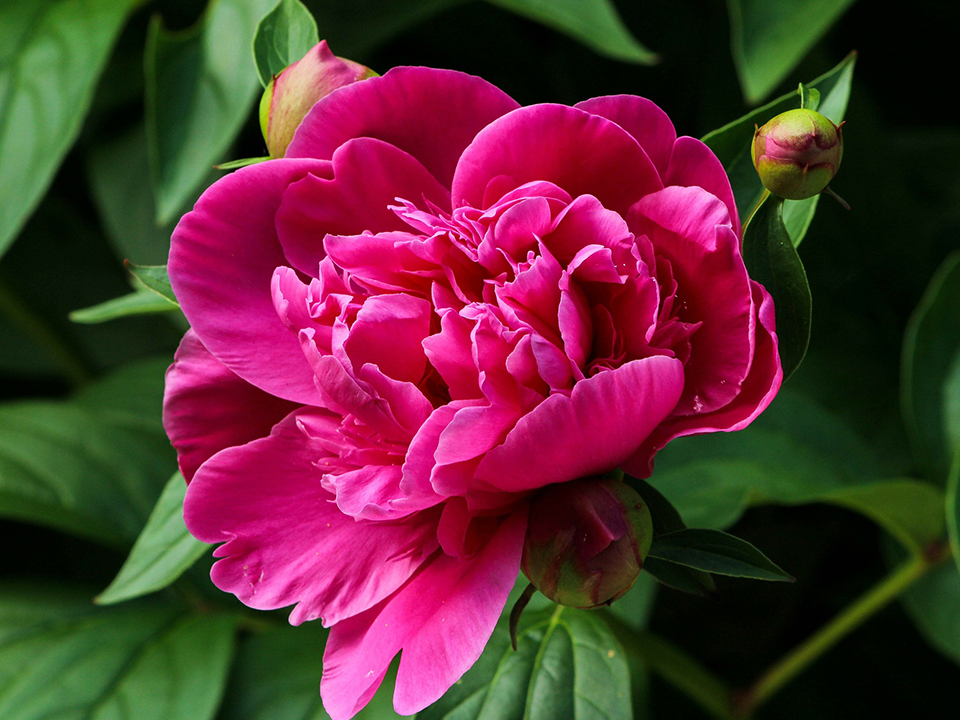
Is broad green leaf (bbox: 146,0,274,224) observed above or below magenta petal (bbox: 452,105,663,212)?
below

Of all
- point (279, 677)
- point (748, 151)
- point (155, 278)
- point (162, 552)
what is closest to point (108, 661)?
point (279, 677)

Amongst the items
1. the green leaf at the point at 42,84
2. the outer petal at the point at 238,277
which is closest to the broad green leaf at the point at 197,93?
the green leaf at the point at 42,84

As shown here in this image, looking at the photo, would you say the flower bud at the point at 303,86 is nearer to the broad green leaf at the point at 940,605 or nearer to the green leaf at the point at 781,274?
the green leaf at the point at 781,274

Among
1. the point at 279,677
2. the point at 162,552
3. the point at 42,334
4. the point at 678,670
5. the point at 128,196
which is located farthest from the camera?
the point at 42,334

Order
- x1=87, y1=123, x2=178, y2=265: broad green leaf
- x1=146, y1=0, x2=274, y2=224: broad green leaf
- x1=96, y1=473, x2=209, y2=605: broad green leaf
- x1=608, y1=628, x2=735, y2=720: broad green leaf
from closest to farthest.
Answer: x1=96, y1=473, x2=209, y2=605: broad green leaf
x1=608, y1=628, x2=735, y2=720: broad green leaf
x1=146, y1=0, x2=274, y2=224: broad green leaf
x1=87, y1=123, x2=178, y2=265: broad green leaf

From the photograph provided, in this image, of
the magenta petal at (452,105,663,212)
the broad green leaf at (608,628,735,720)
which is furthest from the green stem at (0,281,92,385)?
the magenta petal at (452,105,663,212)

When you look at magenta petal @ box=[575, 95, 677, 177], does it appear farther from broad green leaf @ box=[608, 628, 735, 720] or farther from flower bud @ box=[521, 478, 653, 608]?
broad green leaf @ box=[608, 628, 735, 720]

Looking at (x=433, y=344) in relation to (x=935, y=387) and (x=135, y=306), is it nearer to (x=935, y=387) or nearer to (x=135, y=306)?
(x=135, y=306)
